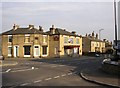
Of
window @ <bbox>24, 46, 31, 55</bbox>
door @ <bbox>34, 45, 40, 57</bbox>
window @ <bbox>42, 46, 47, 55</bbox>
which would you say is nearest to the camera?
window @ <bbox>24, 46, 31, 55</bbox>

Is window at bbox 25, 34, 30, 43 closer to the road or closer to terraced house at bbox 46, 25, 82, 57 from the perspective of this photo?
terraced house at bbox 46, 25, 82, 57

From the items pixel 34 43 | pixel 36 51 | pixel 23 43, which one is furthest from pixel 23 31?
pixel 36 51

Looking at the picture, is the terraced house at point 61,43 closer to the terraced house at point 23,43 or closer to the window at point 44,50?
the window at point 44,50

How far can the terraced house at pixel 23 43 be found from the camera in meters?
64.1

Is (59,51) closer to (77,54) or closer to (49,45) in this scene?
(49,45)

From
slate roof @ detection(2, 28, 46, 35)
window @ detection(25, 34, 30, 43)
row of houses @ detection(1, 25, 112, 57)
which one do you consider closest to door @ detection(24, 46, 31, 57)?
row of houses @ detection(1, 25, 112, 57)

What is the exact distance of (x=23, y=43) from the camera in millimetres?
64250

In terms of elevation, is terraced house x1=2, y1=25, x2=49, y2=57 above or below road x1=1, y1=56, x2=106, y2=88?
above

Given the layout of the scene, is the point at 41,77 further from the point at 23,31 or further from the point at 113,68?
the point at 23,31

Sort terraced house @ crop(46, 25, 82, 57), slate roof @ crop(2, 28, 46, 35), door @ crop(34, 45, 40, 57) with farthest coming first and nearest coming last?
1. terraced house @ crop(46, 25, 82, 57)
2. slate roof @ crop(2, 28, 46, 35)
3. door @ crop(34, 45, 40, 57)

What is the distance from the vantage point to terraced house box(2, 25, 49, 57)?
64.1 metres

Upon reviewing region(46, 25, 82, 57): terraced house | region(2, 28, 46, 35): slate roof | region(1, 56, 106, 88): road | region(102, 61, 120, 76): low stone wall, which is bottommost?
region(1, 56, 106, 88): road

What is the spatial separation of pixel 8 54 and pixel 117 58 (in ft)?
143

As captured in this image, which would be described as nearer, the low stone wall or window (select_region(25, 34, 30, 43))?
the low stone wall
